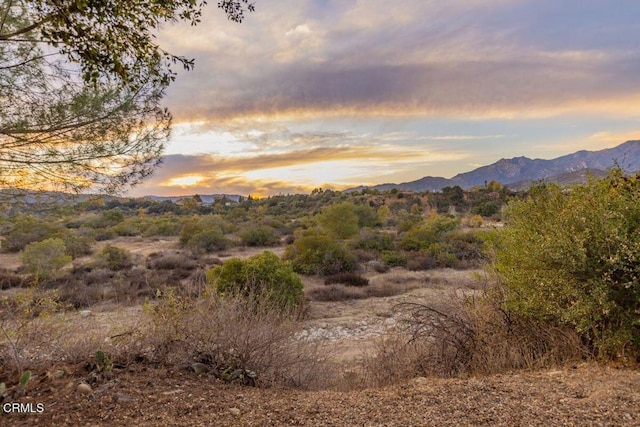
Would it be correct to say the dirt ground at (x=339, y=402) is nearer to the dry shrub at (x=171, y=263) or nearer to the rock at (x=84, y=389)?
the rock at (x=84, y=389)

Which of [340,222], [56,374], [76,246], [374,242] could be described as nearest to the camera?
[56,374]

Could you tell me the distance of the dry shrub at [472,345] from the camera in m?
5.21

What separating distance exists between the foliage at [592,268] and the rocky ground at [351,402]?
541mm

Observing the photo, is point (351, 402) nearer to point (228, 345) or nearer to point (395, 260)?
point (228, 345)

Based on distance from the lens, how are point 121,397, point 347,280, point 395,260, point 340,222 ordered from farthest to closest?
1. point 340,222
2. point 395,260
3. point 347,280
4. point 121,397

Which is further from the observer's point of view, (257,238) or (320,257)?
(257,238)

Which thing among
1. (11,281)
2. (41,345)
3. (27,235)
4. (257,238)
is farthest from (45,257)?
(41,345)

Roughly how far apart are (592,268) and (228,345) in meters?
4.56

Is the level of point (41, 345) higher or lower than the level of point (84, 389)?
higher

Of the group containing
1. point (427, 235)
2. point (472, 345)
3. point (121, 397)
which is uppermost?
point (121, 397)

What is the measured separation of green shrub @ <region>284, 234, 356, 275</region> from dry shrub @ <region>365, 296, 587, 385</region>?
12337mm

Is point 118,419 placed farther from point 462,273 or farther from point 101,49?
point 462,273

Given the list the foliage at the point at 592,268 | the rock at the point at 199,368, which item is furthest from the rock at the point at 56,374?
the foliage at the point at 592,268

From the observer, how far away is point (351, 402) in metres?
4.06
